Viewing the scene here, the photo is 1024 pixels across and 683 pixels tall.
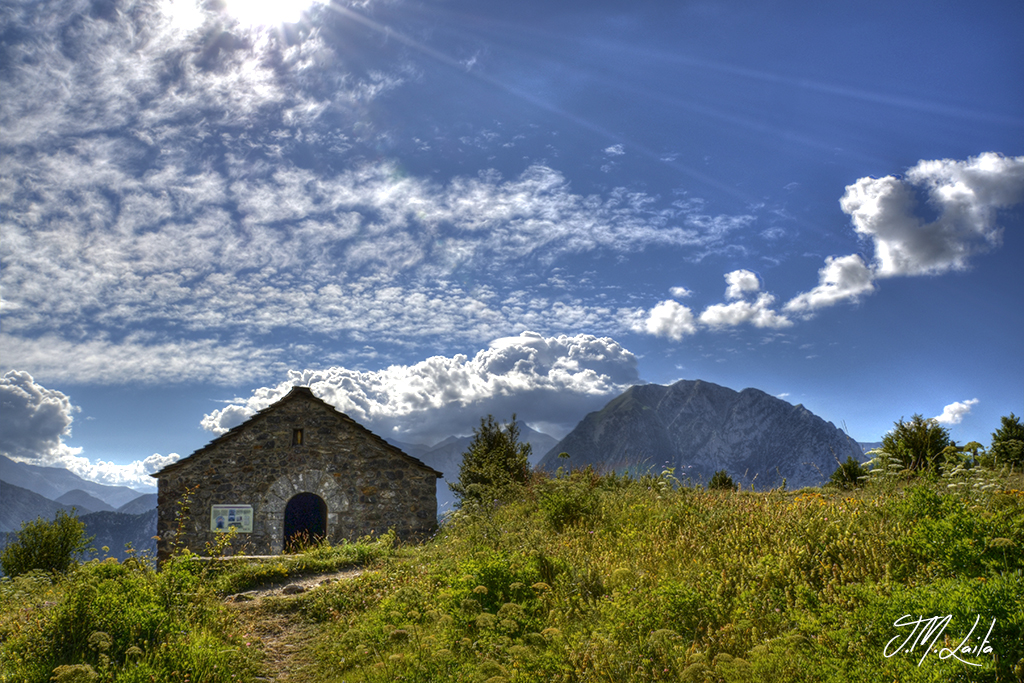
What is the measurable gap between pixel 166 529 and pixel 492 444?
1002 cm

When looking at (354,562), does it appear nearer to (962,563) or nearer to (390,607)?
(390,607)

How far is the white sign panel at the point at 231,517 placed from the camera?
52.2 feet

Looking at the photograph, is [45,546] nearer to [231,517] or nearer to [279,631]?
[231,517]

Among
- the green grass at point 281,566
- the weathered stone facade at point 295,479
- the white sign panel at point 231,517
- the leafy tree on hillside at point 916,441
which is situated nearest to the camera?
the green grass at point 281,566

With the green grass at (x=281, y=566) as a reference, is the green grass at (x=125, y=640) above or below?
above

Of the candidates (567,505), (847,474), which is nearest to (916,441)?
(847,474)

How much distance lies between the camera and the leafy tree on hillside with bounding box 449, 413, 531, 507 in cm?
1592

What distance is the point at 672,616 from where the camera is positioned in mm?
4523

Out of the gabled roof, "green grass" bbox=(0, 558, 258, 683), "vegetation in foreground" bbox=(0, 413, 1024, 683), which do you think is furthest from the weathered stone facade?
"green grass" bbox=(0, 558, 258, 683)

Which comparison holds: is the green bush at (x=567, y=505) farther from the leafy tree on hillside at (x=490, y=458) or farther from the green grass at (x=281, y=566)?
the leafy tree on hillside at (x=490, y=458)

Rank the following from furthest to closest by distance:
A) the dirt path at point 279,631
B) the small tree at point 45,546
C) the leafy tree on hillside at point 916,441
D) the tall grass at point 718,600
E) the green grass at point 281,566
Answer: the small tree at point 45,546
the leafy tree on hillside at point 916,441
the green grass at point 281,566
the dirt path at point 279,631
the tall grass at point 718,600

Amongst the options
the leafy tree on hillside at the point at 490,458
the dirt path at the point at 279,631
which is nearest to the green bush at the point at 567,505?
the dirt path at the point at 279,631

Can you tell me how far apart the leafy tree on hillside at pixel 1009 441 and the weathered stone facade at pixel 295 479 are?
15.6 metres

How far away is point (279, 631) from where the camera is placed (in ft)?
23.8
